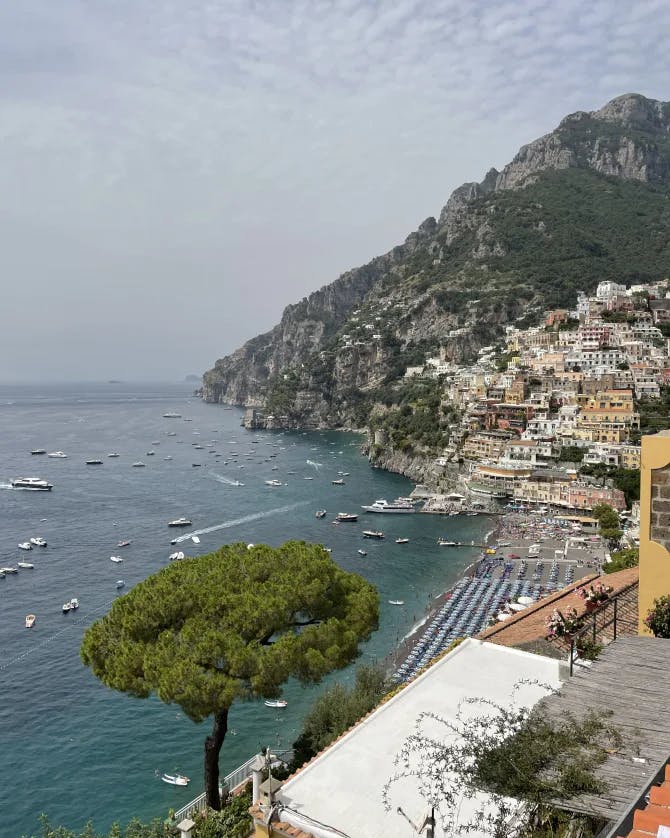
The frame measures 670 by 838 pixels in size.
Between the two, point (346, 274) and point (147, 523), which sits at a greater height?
point (346, 274)

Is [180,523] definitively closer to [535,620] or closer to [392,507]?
[392,507]

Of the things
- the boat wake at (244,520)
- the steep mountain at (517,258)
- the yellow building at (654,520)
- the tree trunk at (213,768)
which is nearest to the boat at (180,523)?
the boat wake at (244,520)

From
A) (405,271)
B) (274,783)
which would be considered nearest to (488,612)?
Result: (274,783)

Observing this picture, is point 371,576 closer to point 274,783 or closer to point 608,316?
point 274,783

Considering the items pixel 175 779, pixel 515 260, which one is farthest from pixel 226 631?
pixel 515 260

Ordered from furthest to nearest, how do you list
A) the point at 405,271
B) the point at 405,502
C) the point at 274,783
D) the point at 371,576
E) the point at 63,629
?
the point at 405,271, the point at 405,502, the point at 371,576, the point at 63,629, the point at 274,783

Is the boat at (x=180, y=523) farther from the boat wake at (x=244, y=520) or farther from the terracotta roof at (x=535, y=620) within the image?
the terracotta roof at (x=535, y=620)

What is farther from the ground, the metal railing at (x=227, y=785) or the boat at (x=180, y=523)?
the metal railing at (x=227, y=785)

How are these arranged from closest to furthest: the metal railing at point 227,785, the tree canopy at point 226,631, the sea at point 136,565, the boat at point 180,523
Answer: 1. the tree canopy at point 226,631
2. the metal railing at point 227,785
3. the sea at point 136,565
4. the boat at point 180,523
